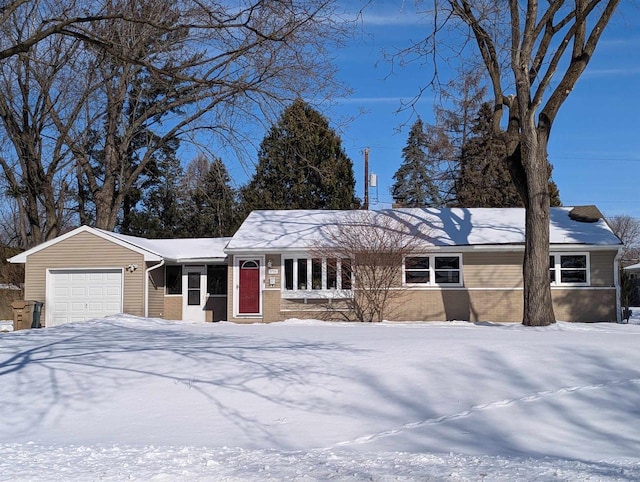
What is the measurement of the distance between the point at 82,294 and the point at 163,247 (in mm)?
3760

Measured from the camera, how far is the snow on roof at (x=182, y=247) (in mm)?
26109

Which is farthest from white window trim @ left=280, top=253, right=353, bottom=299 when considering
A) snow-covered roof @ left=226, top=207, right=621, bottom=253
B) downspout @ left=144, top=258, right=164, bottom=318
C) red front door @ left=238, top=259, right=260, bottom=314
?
downspout @ left=144, top=258, right=164, bottom=318

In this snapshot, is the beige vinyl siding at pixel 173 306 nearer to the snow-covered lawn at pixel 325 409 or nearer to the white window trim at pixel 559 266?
the snow-covered lawn at pixel 325 409

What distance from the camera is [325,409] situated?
31.1 feet

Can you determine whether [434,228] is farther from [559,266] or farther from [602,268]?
[602,268]

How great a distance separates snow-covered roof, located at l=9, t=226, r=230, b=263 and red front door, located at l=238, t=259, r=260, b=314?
65.9 inches

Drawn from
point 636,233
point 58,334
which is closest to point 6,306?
point 58,334

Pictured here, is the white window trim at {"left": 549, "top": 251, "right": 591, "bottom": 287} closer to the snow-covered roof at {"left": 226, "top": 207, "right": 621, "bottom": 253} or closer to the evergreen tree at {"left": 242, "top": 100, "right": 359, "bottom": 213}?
the snow-covered roof at {"left": 226, "top": 207, "right": 621, "bottom": 253}

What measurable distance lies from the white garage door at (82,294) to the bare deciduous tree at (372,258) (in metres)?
7.70

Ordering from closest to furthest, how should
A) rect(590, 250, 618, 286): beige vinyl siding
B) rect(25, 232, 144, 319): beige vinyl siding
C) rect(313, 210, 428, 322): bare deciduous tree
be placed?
1. rect(313, 210, 428, 322): bare deciduous tree
2. rect(590, 250, 618, 286): beige vinyl siding
3. rect(25, 232, 144, 319): beige vinyl siding

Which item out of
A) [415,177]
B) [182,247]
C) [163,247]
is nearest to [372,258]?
[182,247]

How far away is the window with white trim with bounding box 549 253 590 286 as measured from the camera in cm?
2359

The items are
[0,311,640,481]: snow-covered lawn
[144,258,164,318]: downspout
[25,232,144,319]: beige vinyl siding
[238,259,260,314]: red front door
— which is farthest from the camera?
[25,232,144,319]: beige vinyl siding

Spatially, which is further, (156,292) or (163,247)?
(163,247)
